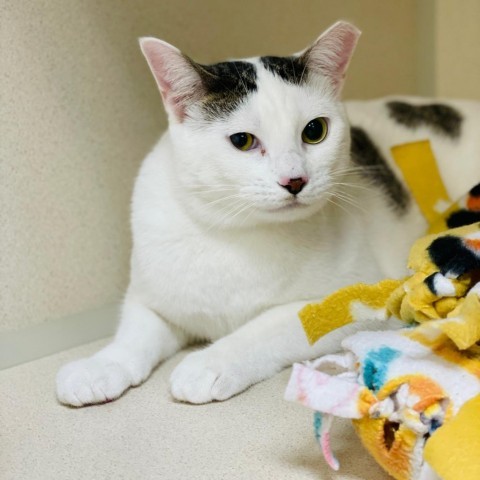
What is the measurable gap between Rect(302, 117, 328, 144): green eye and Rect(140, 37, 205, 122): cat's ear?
241 mm

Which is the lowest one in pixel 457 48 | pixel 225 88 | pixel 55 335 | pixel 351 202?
pixel 55 335

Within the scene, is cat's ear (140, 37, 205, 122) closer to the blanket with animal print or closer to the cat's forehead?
the cat's forehead

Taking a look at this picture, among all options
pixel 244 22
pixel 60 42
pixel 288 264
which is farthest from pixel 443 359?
pixel 244 22

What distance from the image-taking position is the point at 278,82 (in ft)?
4.57

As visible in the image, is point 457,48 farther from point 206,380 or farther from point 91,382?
point 91,382

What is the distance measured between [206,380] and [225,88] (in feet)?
2.03

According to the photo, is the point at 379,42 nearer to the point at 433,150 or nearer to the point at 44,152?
the point at 433,150

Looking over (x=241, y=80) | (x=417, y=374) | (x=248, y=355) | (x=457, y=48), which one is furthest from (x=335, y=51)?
(x=457, y=48)

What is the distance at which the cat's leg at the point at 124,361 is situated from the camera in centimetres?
135

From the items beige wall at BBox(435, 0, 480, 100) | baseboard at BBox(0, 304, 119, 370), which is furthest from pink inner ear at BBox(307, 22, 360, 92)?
beige wall at BBox(435, 0, 480, 100)

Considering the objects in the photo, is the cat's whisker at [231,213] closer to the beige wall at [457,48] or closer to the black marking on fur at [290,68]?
the black marking on fur at [290,68]

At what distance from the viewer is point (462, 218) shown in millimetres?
1610

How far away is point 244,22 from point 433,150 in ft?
2.56

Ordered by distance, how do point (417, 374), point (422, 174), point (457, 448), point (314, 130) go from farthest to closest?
point (422, 174), point (314, 130), point (417, 374), point (457, 448)
